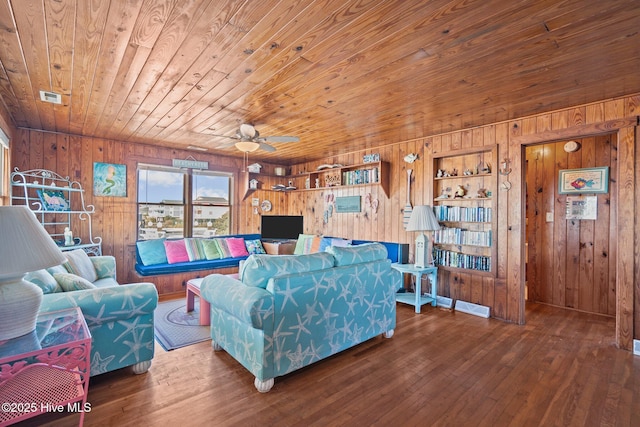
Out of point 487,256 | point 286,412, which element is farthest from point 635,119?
point 286,412

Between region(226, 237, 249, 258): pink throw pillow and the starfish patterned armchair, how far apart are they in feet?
9.44

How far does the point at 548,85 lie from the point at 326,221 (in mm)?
3937

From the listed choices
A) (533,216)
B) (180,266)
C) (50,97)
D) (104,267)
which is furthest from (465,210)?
(50,97)

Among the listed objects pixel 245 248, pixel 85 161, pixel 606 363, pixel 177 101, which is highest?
pixel 177 101

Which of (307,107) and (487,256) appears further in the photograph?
(487,256)

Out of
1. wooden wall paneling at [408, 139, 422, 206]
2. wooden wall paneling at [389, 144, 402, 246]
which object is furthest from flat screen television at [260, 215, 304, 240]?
wooden wall paneling at [408, 139, 422, 206]

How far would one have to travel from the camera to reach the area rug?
9.40ft

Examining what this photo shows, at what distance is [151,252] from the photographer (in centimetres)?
456

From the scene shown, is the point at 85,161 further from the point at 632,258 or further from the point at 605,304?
the point at 605,304

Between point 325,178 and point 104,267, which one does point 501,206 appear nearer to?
point 325,178

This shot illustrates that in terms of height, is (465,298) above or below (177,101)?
below

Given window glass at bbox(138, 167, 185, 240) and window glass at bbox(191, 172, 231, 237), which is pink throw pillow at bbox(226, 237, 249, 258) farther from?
window glass at bbox(138, 167, 185, 240)

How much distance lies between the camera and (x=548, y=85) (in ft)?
8.44

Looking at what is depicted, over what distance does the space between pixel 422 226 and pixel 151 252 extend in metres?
3.94
